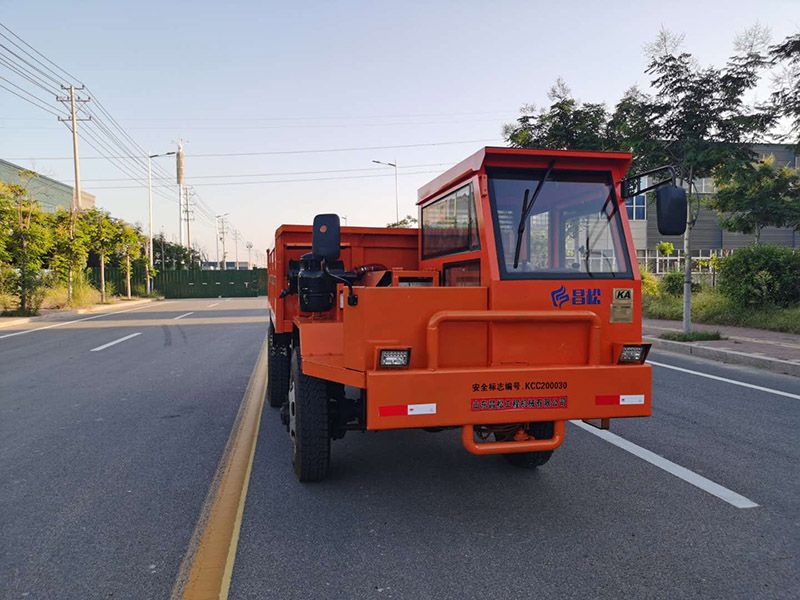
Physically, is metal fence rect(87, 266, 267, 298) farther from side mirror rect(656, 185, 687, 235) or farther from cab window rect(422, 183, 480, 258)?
side mirror rect(656, 185, 687, 235)

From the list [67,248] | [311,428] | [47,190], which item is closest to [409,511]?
[311,428]

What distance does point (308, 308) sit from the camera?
465 centimetres

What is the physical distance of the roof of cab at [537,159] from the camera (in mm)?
3954

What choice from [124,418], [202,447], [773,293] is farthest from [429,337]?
[773,293]

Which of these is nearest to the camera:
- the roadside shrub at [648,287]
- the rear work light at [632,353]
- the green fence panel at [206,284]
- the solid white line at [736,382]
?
the rear work light at [632,353]

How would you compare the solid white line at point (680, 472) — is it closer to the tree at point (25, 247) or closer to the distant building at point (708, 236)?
the tree at point (25, 247)

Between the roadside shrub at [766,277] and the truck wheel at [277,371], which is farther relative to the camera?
the roadside shrub at [766,277]

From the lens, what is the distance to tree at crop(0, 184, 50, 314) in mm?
22531

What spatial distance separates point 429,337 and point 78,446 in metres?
3.84

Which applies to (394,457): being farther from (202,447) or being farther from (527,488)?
(202,447)

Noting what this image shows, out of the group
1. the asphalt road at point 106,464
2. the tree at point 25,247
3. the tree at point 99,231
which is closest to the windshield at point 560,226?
the asphalt road at point 106,464

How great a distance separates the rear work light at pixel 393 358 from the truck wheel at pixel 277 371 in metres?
3.27

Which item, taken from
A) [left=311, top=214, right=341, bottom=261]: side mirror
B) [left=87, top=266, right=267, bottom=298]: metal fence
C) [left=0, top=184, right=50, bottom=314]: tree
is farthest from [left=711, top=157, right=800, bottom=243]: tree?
[left=87, top=266, right=267, bottom=298]: metal fence

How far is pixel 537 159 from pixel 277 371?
13.4 feet
